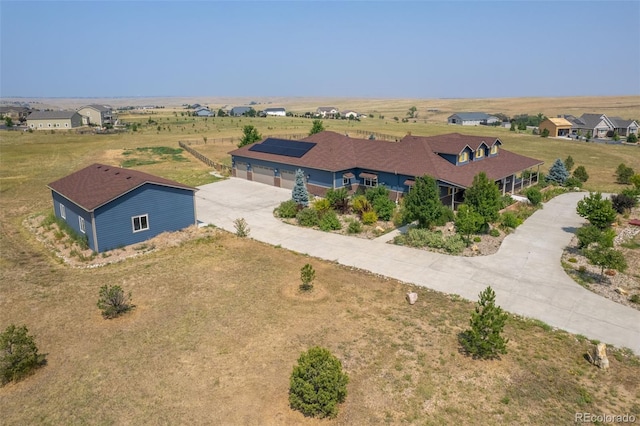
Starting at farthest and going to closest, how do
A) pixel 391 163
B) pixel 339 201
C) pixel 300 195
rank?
1. pixel 391 163
2. pixel 300 195
3. pixel 339 201

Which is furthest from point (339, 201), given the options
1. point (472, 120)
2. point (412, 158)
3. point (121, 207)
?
point (472, 120)

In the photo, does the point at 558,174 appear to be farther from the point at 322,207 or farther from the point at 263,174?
the point at 263,174

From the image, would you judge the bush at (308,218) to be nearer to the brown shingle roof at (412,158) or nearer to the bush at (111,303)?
the brown shingle roof at (412,158)

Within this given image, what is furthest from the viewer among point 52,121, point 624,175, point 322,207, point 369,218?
point 52,121

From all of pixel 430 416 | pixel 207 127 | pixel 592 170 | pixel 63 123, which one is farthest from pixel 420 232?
pixel 63 123

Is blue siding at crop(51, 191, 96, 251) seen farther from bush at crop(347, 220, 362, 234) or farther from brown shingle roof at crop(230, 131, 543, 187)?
brown shingle roof at crop(230, 131, 543, 187)

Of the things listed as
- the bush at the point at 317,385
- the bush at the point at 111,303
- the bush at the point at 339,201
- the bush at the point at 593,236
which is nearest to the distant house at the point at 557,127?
the bush at the point at 339,201

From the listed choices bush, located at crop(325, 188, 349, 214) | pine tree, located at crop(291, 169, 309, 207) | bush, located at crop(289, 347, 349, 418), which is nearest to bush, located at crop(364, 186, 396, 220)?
bush, located at crop(325, 188, 349, 214)

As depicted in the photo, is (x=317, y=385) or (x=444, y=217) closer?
(x=317, y=385)
